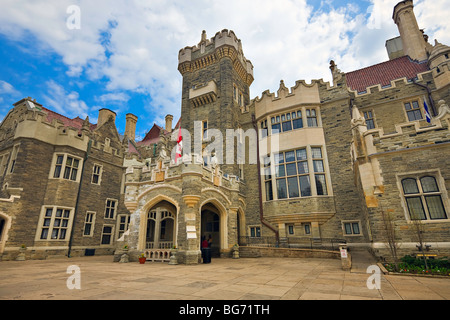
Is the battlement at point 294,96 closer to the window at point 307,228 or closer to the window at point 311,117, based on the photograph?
the window at point 311,117

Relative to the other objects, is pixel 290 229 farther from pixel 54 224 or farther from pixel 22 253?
pixel 22 253

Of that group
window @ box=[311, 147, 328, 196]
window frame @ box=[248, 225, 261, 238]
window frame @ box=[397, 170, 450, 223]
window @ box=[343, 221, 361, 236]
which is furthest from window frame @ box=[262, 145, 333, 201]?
window frame @ box=[397, 170, 450, 223]

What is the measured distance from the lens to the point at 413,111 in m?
15.5

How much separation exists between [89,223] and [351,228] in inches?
771

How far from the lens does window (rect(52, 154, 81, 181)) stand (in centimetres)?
1725

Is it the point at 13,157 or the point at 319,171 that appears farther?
the point at 13,157

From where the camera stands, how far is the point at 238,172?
60.5 feet

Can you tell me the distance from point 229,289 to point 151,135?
99.1 ft

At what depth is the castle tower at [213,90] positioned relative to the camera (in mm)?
19312

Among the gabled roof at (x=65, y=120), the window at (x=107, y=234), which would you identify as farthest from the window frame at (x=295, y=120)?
the gabled roof at (x=65, y=120)

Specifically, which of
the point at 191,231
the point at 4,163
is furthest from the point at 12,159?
the point at 191,231

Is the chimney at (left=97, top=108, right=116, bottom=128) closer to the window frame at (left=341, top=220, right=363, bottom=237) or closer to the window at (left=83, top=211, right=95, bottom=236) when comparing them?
the window at (left=83, top=211, right=95, bottom=236)

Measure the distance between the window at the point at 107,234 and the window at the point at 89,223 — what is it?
1189 mm

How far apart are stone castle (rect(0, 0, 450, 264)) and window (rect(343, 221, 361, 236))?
2.4 inches
